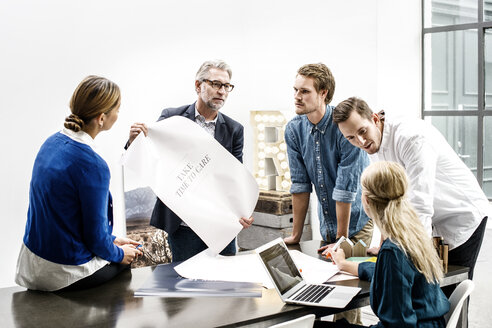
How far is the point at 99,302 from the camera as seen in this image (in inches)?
85.3

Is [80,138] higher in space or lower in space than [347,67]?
lower

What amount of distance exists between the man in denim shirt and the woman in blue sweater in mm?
1109

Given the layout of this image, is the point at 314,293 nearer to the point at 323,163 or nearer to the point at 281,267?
the point at 281,267

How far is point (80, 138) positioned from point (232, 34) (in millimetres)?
3921

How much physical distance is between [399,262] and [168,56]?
388 centimetres

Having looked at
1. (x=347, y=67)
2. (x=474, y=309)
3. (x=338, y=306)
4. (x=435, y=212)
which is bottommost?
(x=474, y=309)

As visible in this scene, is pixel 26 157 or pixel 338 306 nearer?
pixel 338 306

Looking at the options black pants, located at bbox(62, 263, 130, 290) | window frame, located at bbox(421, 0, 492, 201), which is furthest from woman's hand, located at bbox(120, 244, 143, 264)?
window frame, located at bbox(421, 0, 492, 201)

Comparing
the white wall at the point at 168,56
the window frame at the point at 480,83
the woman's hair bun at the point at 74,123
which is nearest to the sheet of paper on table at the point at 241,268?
the woman's hair bun at the point at 74,123

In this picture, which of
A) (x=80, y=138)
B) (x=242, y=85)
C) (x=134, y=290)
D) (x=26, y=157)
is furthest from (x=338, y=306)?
(x=242, y=85)

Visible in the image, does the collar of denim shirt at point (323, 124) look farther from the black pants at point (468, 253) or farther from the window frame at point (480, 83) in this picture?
the window frame at point (480, 83)

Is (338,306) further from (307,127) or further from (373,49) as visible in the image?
(373,49)

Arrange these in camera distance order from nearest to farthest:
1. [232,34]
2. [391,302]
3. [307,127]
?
1. [391,302]
2. [307,127]
3. [232,34]

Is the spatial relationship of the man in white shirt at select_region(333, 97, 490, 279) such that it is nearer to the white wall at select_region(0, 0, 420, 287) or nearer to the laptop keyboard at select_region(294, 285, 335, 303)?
the laptop keyboard at select_region(294, 285, 335, 303)
